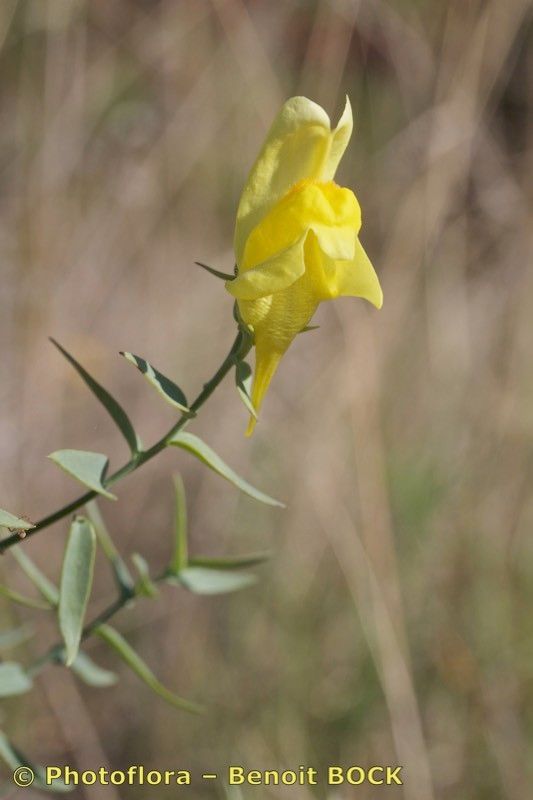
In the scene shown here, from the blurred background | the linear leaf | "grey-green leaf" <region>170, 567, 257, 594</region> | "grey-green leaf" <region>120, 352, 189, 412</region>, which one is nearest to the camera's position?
"grey-green leaf" <region>120, 352, 189, 412</region>

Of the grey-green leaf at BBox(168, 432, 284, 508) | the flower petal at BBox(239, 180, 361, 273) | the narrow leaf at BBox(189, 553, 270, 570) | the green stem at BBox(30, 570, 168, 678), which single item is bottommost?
the green stem at BBox(30, 570, 168, 678)

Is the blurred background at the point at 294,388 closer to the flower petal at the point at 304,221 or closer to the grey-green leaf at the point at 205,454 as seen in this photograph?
the grey-green leaf at the point at 205,454

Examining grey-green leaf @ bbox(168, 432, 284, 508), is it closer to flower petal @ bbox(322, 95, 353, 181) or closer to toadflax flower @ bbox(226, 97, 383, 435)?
toadflax flower @ bbox(226, 97, 383, 435)

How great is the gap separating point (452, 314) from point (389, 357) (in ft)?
1.23

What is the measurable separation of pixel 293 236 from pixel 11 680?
1.89 ft

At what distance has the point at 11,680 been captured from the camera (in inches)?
41.2

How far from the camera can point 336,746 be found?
1939 millimetres

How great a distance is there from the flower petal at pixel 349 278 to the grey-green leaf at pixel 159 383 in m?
0.15

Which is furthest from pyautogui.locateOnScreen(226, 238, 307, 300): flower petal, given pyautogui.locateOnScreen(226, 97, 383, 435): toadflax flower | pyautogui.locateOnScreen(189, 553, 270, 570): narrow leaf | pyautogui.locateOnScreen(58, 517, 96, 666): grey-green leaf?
pyautogui.locateOnScreen(189, 553, 270, 570): narrow leaf

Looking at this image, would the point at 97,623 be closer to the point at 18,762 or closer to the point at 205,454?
the point at 18,762

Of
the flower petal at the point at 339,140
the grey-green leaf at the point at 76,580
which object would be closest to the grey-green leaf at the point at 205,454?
the grey-green leaf at the point at 76,580

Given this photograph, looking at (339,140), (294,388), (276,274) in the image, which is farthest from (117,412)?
(294,388)

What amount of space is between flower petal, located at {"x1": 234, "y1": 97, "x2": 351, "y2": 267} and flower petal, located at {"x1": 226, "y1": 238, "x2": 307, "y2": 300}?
0.05 metres

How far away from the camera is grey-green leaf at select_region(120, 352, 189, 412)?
77 centimetres
